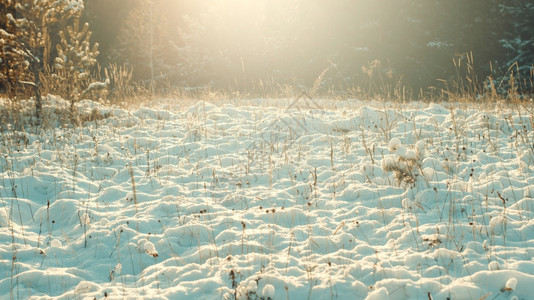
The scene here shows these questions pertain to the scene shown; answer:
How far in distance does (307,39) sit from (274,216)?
94.5 ft

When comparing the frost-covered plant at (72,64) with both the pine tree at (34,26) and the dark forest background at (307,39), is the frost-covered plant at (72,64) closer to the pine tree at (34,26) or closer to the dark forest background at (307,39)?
the pine tree at (34,26)

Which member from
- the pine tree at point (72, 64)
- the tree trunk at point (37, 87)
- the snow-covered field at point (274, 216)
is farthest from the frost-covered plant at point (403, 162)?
the tree trunk at point (37, 87)

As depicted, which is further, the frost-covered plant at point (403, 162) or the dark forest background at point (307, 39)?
the dark forest background at point (307, 39)

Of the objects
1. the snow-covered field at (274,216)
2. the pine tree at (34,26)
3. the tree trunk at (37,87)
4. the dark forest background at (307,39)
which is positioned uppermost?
the dark forest background at (307,39)

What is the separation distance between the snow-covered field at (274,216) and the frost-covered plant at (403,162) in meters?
0.02

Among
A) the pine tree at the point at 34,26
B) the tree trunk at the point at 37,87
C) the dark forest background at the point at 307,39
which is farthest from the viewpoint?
the dark forest background at the point at 307,39

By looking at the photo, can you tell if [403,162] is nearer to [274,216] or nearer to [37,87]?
[274,216]

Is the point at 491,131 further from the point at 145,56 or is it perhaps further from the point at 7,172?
the point at 145,56

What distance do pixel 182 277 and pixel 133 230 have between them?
109 cm

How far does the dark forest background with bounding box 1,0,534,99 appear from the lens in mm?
26031

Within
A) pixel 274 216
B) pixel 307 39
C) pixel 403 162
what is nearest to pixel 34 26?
pixel 274 216

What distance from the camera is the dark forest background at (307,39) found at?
26031 mm

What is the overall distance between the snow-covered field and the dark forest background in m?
19.4

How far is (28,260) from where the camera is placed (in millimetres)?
3217
